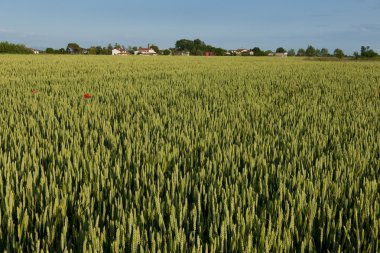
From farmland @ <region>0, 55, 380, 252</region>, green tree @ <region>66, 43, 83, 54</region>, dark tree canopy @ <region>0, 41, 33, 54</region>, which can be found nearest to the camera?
farmland @ <region>0, 55, 380, 252</region>

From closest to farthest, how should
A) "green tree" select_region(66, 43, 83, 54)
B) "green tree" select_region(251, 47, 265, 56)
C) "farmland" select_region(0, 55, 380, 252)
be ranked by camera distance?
"farmland" select_region(0, 55, 380, 252)
"green tree" select_region(66, 43, 83, 54)
"green tree" select_region(251, 47, 265, 56)

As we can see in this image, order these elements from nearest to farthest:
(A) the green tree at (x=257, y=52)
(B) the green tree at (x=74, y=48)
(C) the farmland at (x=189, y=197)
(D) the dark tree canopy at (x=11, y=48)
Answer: (C) the farmland at (x=189, y=197) → (D) the dark tree canopy at (x=11, y=48) → (B) the green tree at (x=74, y=48) → (A) the green tree at (x=257, y=52)

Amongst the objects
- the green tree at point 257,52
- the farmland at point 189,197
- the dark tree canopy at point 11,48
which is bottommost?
the farmland at point 189,197

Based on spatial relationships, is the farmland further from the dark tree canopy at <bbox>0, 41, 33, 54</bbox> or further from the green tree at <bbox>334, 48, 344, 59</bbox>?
the green tree at <bbox>334, 48, 344, 59</bbox>

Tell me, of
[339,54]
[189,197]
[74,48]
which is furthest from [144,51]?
[189,197]

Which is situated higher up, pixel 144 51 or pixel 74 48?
pixel 144 51

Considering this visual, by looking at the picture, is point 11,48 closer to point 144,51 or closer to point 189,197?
point 189,197

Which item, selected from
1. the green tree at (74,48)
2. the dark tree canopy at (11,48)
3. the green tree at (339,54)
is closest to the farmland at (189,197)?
the dark tree canopy at (11,48)

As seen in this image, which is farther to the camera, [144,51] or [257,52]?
[144,51]

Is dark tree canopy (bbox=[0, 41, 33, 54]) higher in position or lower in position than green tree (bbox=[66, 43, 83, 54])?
lower

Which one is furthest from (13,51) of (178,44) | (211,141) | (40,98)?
(178,44)

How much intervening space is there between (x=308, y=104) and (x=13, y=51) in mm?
49000

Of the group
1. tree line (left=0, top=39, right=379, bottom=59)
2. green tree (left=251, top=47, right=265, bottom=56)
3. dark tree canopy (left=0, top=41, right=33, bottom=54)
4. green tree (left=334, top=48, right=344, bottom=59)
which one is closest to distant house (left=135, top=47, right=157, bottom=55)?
tree line (left=0, top=39, right=379, bottom=59)

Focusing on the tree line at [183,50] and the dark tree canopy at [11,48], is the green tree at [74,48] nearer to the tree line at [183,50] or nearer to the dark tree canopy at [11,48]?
the tree line at [183,50]
